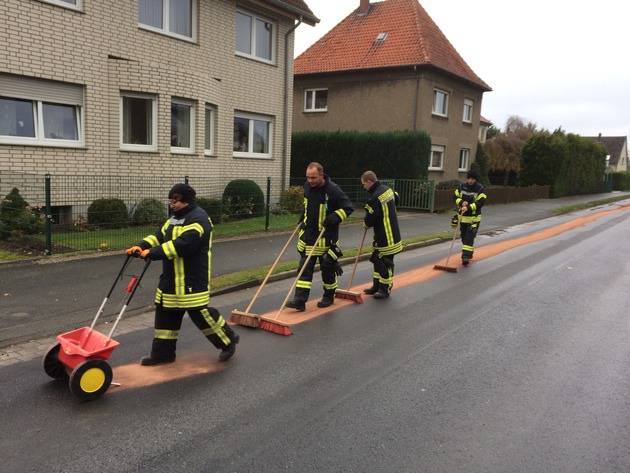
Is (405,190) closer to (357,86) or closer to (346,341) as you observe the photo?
(357,86)

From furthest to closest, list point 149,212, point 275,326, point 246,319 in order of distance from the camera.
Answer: point 149,212 < point 246,319 < point 275,326

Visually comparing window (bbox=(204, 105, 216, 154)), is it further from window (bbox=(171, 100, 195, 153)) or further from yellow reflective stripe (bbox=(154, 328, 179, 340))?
yellow reflective stripe (bbox=(154, 328, 179, 340))

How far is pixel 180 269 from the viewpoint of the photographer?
441 cm

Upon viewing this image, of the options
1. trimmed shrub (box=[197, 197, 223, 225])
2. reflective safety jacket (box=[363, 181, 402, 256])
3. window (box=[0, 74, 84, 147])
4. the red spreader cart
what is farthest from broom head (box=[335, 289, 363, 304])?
window (box=[0, 74, 84, 147])

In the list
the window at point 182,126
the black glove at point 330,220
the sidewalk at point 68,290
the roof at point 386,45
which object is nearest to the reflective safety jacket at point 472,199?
the sidewalk at point 68,290

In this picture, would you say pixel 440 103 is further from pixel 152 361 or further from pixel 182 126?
pixel 152 361

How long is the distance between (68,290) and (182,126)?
784 cm

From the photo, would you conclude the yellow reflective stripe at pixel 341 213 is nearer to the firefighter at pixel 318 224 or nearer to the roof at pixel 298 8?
the firefighter at pixel 318 224

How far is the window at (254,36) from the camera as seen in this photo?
15.9 m

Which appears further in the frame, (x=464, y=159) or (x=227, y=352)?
(x=464, y=159)

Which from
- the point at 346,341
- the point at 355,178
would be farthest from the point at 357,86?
the point at 346,341

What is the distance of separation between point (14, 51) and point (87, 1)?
2155 mm

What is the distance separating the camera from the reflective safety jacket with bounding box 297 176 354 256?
253 inches

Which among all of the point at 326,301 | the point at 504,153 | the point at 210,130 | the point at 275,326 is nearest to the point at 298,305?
the point at 326,301
